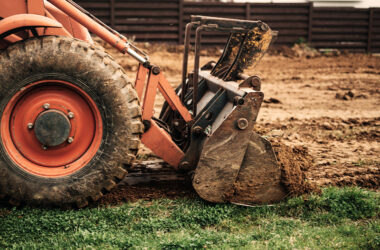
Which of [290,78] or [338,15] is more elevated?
[338,15]

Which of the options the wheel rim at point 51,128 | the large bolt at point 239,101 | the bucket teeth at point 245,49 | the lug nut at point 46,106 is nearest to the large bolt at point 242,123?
the large bolt at point 239,101

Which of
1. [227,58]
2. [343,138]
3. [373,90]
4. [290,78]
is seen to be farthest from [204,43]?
[227,58]

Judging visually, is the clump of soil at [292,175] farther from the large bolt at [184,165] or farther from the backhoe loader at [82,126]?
the large bolt at [184,165]

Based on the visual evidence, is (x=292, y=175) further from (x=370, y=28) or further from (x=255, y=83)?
(x=370, y=28)

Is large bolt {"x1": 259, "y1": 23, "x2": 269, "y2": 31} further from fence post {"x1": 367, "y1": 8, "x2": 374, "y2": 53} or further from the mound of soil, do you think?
fence post {"x1": 367, "y1": 8, "x2": 374, "y2": 53}

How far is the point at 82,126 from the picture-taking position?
391 cm

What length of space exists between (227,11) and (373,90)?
8915 millimetres

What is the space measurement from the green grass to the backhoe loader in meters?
0.18

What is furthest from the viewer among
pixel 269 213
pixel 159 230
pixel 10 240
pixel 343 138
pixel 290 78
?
pixel 290 78

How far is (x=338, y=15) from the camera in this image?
19188mm

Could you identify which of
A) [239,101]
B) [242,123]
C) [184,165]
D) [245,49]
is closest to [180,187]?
[184,165]

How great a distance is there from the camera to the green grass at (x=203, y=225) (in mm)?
3395

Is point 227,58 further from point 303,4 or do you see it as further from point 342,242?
point 303,4

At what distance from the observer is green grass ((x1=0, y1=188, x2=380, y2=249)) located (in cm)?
339
